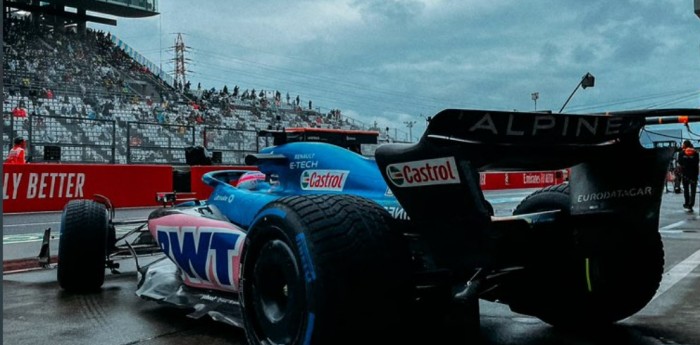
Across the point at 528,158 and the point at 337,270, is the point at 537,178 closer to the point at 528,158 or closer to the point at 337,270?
the point at 528,158

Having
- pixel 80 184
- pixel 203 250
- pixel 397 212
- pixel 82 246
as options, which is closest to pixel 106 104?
pixel 80 184

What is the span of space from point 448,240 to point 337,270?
551mm

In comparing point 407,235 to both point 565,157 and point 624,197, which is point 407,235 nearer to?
point 565,157

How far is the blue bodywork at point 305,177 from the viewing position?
460 cm

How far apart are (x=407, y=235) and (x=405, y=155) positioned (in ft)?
1.46

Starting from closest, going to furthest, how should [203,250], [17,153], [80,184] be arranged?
[203,250] → [17,153] → [80,184]

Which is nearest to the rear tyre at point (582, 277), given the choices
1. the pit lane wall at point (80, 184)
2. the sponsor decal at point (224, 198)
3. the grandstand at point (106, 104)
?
the sponsor decal at point (224, 198)

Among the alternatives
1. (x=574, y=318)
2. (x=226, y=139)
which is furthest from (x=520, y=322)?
(x=226, y=139)

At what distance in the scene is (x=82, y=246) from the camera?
18.3ft

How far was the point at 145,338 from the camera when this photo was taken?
4.18 metres

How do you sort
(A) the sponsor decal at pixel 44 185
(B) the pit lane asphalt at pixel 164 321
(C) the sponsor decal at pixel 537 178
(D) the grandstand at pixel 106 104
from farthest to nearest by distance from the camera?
(C) the sponsor decal at pixel 537 178, (D) the grandstand at pixel 106 104, (A) the sponsor decal at pixel 44 185, (B) the pit lane asphalt at pixel 164 321

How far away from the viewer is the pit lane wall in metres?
13.9

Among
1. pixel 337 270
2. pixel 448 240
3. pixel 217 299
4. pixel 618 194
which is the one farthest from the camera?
pixel 217 299

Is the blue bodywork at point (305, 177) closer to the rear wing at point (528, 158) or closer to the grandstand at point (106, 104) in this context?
the rear wing at point (528, 158)
